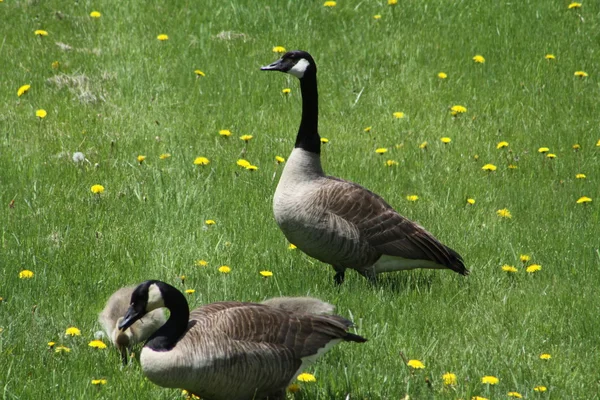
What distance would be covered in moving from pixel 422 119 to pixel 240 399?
18.0 feet

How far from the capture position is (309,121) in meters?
6.88

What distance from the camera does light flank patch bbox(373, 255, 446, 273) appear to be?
659 centimetres

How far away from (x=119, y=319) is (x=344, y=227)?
188cm

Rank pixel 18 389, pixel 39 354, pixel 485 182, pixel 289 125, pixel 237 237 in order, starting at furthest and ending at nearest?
1. pixel 289 125
2. pixel 485 182
3. pixel 237 237
4. pixel 39 354
5. pixel 18 389

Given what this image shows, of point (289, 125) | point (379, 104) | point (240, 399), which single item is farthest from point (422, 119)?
point (240, 399)

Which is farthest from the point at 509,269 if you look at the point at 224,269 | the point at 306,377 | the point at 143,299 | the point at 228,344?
the point at 143,299

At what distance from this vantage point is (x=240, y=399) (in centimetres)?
477

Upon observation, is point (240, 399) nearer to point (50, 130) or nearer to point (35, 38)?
point (50, 130)

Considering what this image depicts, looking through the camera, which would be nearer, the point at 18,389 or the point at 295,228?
the point at 18,389

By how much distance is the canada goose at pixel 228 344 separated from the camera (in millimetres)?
4527

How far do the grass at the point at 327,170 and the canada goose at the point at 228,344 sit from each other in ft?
1.09

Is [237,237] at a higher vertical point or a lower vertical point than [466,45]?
lower

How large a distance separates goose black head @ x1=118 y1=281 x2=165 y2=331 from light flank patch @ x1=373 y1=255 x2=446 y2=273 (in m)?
2.35

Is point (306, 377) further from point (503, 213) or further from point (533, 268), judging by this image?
point (503, 213)
